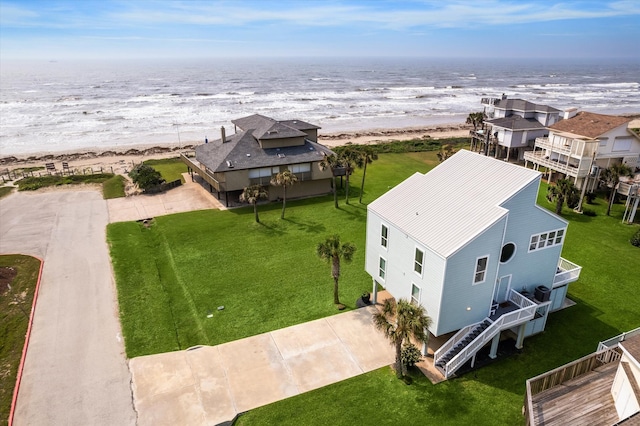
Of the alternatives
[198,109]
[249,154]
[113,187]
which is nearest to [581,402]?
[249,154]

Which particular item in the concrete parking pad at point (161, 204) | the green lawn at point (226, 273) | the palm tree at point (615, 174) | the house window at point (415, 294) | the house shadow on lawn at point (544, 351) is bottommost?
the house shadow on lawn at point (544, 351)

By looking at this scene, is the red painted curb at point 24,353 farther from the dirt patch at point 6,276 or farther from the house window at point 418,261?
the house window at point 418,261

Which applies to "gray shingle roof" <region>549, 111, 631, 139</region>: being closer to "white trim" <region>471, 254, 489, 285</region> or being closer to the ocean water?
"white trim" <region>471, 254, 489, 285</region>

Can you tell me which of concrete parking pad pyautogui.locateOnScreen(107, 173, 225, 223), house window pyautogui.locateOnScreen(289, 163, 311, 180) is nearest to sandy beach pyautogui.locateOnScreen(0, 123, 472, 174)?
concrete parking pad pyautogui.locateOnScreen(107, 173, 225, 223)

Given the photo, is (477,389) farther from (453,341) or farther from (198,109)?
(198,109)

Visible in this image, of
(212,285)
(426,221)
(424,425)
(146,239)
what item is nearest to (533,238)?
(426,221)

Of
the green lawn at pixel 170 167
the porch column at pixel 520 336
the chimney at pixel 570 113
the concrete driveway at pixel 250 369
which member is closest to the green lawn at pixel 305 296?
the porch column at pixel 520 336
